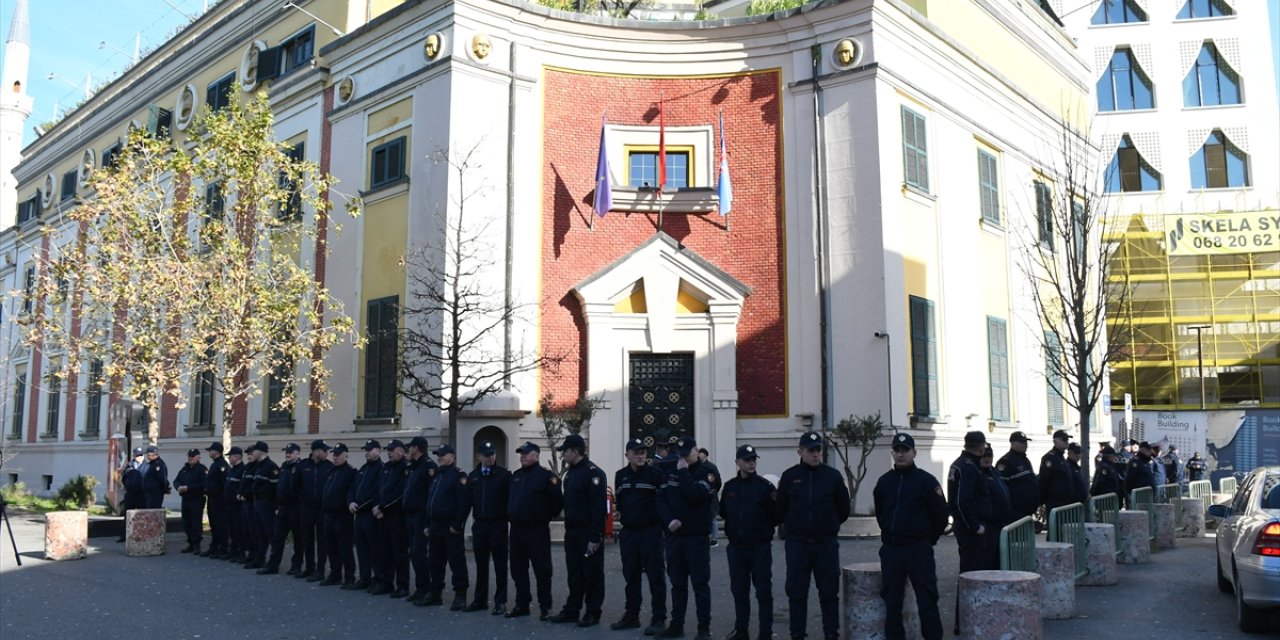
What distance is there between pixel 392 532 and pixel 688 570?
4500 millimetres

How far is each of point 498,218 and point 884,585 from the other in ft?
42.7

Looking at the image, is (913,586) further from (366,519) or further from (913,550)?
(366,519)

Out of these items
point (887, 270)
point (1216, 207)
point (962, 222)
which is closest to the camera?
point (887, 270)

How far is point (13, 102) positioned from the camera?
187 feet

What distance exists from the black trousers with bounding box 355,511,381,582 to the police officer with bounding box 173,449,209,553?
546 centimetres

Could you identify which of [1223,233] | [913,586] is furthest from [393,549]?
[1223,233]

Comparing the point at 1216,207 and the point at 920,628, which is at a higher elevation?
the point at 1216,207

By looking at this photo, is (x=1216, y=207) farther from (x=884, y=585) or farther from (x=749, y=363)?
(x=884, y=585)

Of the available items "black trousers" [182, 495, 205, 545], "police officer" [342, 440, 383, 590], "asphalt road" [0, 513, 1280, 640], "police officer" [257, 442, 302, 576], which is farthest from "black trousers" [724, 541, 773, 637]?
"black trousers" [182, 495, 205, 545]

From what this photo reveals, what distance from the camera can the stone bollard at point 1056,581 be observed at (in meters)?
10.7

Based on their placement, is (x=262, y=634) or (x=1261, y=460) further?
(x=1261, y=460)

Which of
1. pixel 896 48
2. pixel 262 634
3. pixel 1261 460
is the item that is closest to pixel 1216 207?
pixel 1261 460

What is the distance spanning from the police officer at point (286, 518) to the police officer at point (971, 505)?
9.14 metres

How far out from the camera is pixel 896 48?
21.3 meters
